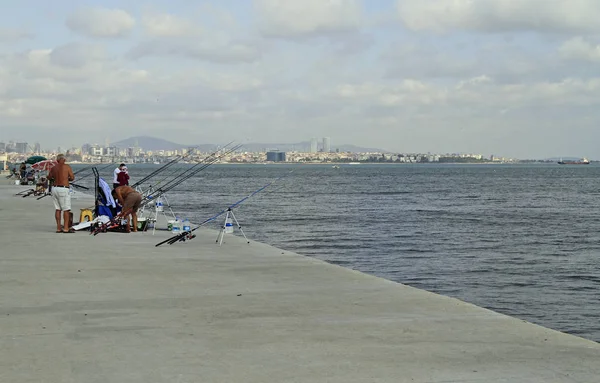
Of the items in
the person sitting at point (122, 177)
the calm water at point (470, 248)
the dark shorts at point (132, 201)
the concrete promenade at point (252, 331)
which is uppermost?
the person sitting at point (122, 177)

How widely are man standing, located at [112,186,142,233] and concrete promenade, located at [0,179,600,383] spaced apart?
16.1 feet

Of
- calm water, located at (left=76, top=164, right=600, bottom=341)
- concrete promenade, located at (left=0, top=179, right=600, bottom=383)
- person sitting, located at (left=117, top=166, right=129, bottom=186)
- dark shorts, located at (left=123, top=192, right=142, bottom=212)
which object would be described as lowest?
calm water, located at (left=76, top=164, right=600, bottom=341)

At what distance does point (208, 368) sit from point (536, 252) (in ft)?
55.5

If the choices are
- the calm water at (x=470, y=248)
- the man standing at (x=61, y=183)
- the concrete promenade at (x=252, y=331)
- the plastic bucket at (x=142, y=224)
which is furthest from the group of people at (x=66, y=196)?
the concrete promenade at (x=252, y=331)

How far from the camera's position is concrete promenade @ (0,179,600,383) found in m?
5.81

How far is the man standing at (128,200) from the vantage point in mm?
16906

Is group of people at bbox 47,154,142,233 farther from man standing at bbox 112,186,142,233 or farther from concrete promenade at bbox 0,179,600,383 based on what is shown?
concrete promenade at bbox 0,179,600,383

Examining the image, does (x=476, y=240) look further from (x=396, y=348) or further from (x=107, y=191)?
(x=396, y=348)

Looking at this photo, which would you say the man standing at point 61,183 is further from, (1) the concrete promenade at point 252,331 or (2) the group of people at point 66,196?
(1) the concrete promenade at point 252,331

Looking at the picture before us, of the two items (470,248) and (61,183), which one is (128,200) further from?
(470,248)

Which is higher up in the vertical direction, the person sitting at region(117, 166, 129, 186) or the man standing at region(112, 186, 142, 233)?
the person sitting at region(117, 166, 129, 186)

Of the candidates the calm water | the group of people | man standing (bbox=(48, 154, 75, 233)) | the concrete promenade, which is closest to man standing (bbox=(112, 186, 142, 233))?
the group of people

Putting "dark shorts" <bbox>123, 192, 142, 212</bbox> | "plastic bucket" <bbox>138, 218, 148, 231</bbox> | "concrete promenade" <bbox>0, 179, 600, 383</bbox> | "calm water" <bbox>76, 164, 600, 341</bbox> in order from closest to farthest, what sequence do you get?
1. "concrete promenade" <bbox>0, 179, 600, 383</bbox>
2. "calm water" <bbox>76, 164, 600, 341</bbox>
3. "dark shorts" <bbox>123, 192, 142, 212</bbox>
4. "plastic bucket" <bbox>138, 218, 148, 231</bbox>

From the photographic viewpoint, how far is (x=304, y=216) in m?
33.6
